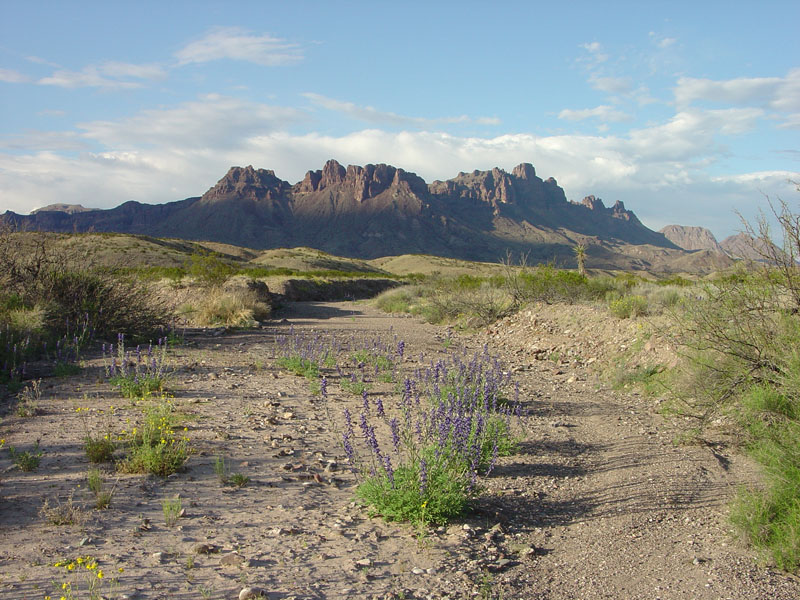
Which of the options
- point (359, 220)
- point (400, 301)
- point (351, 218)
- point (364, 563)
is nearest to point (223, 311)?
point (400, 301)

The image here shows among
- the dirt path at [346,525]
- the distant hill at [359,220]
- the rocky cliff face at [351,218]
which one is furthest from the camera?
the rocky cliff face at [351,218]

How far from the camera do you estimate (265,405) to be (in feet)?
24.9

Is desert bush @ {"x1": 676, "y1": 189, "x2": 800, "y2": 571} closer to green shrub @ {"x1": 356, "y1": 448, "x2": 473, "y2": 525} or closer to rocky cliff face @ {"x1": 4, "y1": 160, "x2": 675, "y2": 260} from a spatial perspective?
green shrub @ {"x1": 356, "y1": 448, "x2": 473, "y2": 525}

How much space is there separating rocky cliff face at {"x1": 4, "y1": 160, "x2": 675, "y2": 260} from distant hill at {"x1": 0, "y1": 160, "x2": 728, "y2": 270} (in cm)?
29

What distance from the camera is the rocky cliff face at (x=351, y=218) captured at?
142375 millimetres

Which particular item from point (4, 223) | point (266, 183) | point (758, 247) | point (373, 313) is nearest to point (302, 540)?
point (758, 247)

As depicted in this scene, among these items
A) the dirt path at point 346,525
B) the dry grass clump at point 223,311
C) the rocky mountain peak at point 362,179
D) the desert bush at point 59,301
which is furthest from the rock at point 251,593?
the rocky mountain peak at point 362,179

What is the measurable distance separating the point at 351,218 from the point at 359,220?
9.36 feet

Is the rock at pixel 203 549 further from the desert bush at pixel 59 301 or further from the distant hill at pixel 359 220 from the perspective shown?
the distant hill at pixel 359 220

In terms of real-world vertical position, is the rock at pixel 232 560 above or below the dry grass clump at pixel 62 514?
below

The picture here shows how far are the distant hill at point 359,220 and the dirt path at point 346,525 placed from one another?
389 ft

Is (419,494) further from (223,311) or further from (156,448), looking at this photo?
(223,311)

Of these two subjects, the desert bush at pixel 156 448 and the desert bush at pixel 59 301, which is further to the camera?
the desert bush at pixel 59 301

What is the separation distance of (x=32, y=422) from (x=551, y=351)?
10911 mm
